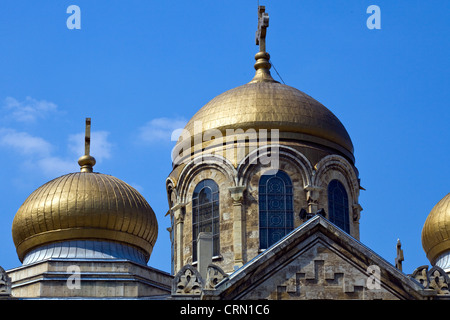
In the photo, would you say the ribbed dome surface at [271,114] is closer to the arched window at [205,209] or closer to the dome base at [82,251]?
the arched window at [205,209]

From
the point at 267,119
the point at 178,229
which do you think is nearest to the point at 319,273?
the point at 178,229

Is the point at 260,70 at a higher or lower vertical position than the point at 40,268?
higher

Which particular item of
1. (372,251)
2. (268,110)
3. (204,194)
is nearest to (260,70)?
(268,110)

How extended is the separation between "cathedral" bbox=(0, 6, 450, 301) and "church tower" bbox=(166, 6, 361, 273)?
0.11ft

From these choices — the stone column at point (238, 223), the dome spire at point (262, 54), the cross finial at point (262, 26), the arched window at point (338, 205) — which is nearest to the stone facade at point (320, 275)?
the stone column at point (238, 223)

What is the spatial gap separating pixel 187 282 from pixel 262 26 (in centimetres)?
1615

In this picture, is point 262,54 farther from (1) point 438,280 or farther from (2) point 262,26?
(1) point 438,280

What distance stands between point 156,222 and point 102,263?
3217 millimetres

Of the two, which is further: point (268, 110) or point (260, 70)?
point (260, 70)

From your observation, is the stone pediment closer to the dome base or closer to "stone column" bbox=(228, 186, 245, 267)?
"stone column" bbox=(228, 186, 245, 267)

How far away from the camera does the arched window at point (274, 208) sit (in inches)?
1453
